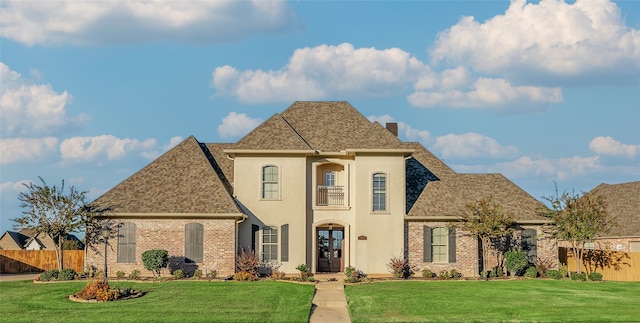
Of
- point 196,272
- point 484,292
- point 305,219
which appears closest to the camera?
point 484,292

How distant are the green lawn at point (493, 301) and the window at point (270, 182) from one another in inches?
276

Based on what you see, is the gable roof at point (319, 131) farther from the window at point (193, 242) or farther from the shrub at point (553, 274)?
the shrub at point (553, 274)

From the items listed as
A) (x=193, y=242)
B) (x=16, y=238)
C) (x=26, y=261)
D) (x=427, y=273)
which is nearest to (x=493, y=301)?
(x=427, y=273)

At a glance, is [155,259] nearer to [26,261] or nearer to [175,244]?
[175,244]

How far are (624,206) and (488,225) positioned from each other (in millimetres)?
18167

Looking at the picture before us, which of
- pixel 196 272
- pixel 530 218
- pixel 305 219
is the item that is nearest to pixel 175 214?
pixel 196 272

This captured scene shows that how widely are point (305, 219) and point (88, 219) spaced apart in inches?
395

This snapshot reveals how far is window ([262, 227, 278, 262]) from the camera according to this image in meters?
37.8

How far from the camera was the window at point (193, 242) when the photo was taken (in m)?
36.6

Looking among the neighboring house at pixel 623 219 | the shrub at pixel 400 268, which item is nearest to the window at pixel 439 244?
the shrub at pixel 400 268

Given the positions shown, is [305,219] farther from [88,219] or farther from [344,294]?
[88,219]

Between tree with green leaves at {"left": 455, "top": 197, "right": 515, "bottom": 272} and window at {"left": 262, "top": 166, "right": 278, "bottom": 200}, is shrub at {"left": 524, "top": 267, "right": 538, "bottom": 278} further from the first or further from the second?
window at {"left": 262, "top": 166, "right": 278, "bottom": 200}

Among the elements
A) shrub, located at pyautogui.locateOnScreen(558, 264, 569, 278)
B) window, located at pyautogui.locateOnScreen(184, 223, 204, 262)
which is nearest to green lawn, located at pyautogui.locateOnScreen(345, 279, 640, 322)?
shrub, located at pyautogui.locateOnScreen(558, 264, 569, 278)

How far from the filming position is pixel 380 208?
3819 cm
